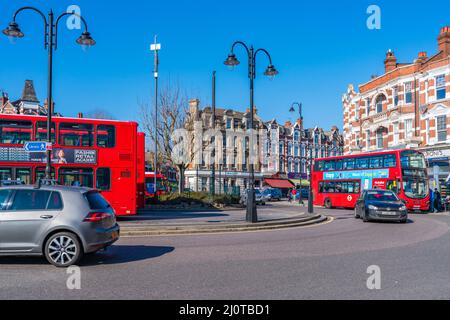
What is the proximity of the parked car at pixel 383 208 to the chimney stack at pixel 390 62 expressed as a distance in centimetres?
2962

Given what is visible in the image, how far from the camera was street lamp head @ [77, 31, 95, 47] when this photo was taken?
47.1 ft

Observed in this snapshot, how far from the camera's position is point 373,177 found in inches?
1132

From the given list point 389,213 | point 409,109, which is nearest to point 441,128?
point 409,109

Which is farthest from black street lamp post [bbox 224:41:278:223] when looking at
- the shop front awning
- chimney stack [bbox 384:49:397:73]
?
the shop front awning

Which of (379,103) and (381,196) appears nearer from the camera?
(381,196)

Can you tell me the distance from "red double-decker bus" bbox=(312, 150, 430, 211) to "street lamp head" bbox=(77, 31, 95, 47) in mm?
20399

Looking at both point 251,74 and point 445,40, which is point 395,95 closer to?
point 445,40

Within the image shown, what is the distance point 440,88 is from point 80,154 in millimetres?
30888

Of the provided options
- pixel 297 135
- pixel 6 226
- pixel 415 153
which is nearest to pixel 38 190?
pixel 6 226

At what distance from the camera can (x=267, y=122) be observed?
226 feet

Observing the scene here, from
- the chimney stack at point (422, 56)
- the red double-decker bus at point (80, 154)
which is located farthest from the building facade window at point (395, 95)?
the red double-decker bus at point (80, 154)

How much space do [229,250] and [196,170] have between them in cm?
4698

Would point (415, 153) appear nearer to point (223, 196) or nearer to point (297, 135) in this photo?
point (223, 196)

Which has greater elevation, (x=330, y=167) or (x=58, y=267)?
(x=330, y=167)
